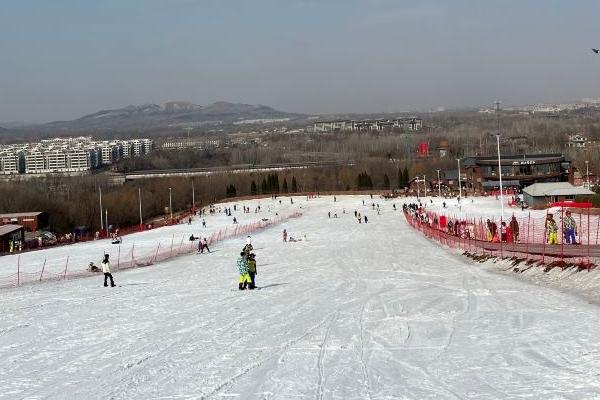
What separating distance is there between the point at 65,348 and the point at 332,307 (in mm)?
6009

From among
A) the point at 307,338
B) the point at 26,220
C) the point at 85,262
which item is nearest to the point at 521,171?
the point at 26,220

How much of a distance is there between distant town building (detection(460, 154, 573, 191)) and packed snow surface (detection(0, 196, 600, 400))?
271 ft

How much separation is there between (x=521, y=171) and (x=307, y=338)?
9813 cm

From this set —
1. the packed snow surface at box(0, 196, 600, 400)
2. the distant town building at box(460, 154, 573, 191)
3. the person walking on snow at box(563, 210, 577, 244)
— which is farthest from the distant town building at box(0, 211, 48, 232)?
Answer: the person walking on snow at box(563, 210, 577, 244)

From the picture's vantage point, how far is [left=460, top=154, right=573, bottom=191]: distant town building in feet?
337

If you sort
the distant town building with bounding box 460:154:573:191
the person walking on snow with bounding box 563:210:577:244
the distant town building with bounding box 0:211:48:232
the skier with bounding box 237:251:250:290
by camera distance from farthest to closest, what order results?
the distant town building with bounding box 460:154:573:191, the distant town building with bounding box 0:211:48:232, the person walking on snow with bounding box 563:210:577:244, the skier with bounding box 237:251:250:290

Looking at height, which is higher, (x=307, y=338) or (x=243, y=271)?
(x=243, y=271)

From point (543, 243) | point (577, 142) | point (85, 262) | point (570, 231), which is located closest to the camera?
point (570, 231)

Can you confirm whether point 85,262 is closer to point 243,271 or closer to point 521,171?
point 243,271

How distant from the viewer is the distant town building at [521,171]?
10269cm

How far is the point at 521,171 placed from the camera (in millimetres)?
104562

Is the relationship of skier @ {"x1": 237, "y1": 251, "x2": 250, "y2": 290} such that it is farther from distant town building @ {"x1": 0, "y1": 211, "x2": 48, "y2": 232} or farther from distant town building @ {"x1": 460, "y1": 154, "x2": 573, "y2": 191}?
distant town building @ {"x1": 460, "y1": 154, "x2": 573, "y2": 191}

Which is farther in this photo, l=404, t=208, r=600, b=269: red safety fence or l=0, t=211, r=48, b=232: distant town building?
l=0, t=211, r=48, b=232: distant town building

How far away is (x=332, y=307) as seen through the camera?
1595 cm
